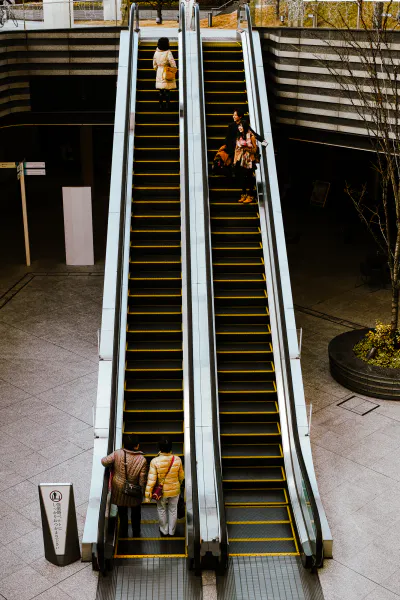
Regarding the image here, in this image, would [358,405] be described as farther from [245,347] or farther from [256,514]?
[256,514]

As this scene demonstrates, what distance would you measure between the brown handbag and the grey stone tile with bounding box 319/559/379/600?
9.38 meters

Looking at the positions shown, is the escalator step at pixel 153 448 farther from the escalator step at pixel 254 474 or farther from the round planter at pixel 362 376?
the round planter at pixel 362 376

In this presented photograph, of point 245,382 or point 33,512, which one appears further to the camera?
point 245,382

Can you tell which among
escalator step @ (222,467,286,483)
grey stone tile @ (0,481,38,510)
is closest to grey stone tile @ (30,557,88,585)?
grey stone tile @ (0,481,38,510)

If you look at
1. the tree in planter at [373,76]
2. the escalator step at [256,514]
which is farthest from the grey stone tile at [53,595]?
the tree in planter at [373,76]

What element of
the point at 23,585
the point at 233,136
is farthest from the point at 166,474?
the point at 233,136

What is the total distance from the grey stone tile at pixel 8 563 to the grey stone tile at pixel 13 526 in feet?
0.69

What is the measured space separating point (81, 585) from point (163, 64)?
9.65m

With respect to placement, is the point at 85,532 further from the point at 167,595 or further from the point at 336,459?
the point at 336,459

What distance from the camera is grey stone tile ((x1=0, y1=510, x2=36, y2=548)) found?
9847 mm

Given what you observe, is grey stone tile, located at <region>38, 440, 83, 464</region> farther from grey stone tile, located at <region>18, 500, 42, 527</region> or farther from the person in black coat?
the person in black coat

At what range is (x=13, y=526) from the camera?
32.9 ft

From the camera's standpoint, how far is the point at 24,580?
9.16 metres

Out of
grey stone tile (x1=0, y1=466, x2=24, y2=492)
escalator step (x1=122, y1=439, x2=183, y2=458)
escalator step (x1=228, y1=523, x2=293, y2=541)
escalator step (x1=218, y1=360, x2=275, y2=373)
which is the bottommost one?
escalator step (x1=228, y1=523, x2=293, y2=541)
